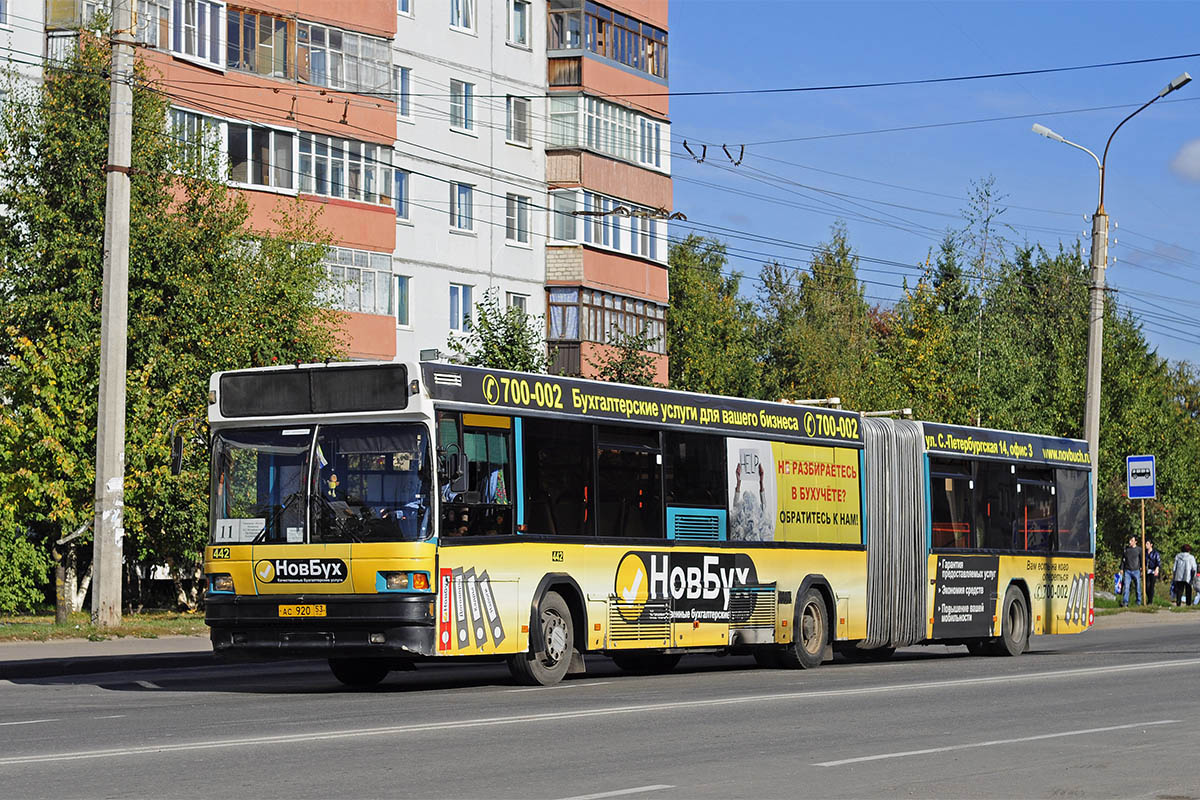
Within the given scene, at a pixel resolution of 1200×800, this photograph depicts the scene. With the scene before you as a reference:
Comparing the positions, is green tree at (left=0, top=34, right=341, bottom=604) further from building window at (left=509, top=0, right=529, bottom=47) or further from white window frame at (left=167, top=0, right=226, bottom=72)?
building window at (left=509, top=0, right=529, bottom=47)

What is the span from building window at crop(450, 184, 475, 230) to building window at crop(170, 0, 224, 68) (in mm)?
10776

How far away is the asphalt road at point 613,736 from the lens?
10516 millimetres

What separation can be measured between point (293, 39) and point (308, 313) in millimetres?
12420

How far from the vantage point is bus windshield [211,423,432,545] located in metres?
17.2

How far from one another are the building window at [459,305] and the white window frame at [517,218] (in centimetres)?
219

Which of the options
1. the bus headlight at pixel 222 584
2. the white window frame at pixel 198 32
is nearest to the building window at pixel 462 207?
the white window frame at pixel 198 32

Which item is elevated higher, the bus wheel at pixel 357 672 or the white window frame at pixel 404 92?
the white window frame at pixel 404 92

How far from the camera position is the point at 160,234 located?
1314 inches

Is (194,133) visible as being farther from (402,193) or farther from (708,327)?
(708,327)

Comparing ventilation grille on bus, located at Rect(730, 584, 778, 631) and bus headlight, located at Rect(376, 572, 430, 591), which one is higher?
bus headlight, located at Rect(376, 572, 430, 591)

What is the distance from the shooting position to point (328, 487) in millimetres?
17422

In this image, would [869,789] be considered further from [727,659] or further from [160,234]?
[160,234]

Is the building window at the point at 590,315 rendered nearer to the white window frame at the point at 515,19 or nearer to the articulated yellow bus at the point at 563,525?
the white window frame at the point at 515,19

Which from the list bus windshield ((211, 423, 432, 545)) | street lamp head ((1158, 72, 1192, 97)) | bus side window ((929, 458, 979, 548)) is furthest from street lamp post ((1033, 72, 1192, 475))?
bus windshield ((211, 423, 432, 545))
